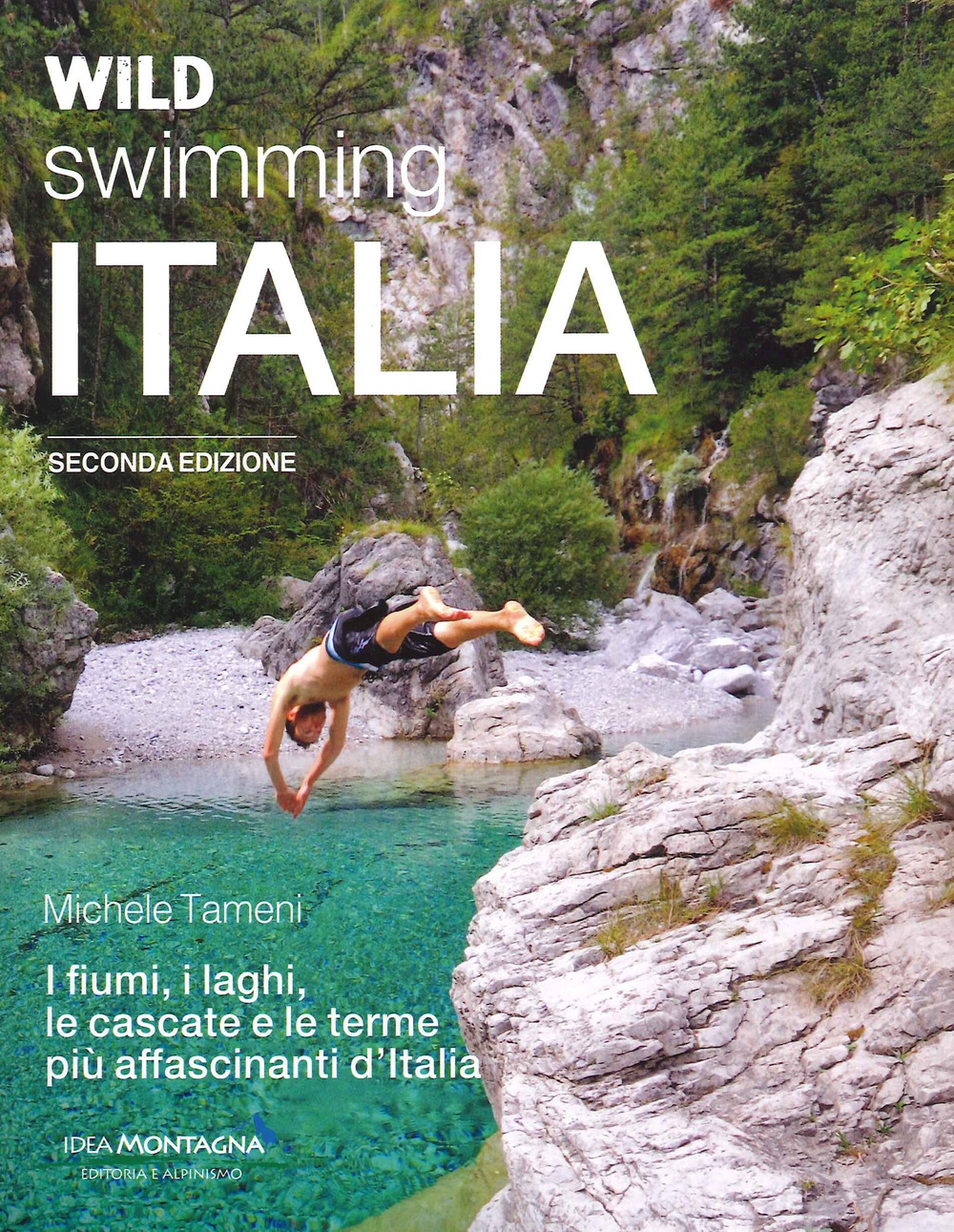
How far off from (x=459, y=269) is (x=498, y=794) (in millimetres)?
40847

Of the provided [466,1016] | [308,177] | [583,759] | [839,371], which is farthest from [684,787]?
[308,177]

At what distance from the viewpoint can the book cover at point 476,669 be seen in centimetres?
334

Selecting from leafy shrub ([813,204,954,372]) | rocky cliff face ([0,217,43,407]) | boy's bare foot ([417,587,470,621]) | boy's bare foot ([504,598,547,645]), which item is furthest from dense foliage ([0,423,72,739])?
boy's bare foot ([504,598,547,645])

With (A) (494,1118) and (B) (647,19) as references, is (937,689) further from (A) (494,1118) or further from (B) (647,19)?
(B) (647,19)

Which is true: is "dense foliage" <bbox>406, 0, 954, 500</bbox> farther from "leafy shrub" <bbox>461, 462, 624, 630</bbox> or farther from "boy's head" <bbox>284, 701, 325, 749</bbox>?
"boy's head" <bbox>284, 701, 325, 749</bbox>

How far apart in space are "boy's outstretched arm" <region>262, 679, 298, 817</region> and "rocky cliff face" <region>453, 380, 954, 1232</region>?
116cm

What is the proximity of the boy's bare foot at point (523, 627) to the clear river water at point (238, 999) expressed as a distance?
2731mm

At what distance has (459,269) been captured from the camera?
4622 centimetres

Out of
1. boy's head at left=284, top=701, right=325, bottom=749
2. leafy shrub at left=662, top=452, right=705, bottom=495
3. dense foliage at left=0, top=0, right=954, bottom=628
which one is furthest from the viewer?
leafy shrub at left=662, top=452, right=705, bottom=495

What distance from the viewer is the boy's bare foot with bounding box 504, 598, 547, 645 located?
2.68 meters

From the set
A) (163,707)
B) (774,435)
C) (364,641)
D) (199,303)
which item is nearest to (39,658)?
(163,707)

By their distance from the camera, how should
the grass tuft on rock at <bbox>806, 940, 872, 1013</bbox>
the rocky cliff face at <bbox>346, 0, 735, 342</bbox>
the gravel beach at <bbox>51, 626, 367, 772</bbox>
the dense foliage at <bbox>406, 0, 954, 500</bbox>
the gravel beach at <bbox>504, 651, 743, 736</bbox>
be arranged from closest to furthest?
the grass tuft on rock at <bbox>806, 940, 872, 1013</bbox> < the gravel beach at <bbox>51, 626, 367, 772</bbox> < the gravel beach at <bbox>504, 651, 743, 736</bbox> < the dense foliage at <bbox>406, 0, 954, 500</bbox> < the rocky cliff face at <bbox>346, 0, 735, 342</bbox>

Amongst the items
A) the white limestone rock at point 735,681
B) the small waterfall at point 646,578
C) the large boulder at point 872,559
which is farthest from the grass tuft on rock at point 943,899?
the small waterfall at point 646,578

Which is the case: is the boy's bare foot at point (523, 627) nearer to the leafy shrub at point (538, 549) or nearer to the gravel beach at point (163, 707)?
the gravel beach at point (163, 707)
